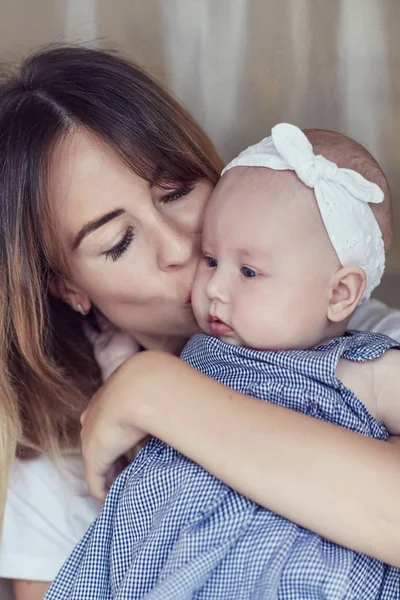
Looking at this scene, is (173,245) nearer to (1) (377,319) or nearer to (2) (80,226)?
(2) (80,226)

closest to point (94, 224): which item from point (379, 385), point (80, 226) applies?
point (80, 226)

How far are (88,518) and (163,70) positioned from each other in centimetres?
87

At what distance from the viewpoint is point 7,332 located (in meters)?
1.57

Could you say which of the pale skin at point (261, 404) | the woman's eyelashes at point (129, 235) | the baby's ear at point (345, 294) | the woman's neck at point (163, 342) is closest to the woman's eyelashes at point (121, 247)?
the woman's eyelashes at point (129, 235)

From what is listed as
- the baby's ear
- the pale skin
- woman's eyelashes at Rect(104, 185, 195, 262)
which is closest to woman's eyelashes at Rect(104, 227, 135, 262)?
woman's eyelashes at Rect(104, 185, 195, 262)

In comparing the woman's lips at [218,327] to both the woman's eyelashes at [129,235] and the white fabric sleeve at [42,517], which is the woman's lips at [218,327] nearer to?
the woman's eyelashes at [129,235]

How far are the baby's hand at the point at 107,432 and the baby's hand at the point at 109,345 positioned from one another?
0.30m

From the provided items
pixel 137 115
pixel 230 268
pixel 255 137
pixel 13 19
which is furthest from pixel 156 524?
pixel 13 19

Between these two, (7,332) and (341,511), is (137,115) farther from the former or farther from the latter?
(341,511)

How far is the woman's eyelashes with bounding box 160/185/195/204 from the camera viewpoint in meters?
1.42

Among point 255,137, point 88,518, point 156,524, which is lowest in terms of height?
point 88,518

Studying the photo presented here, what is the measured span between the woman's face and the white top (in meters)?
0.33

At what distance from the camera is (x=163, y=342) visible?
63.6 inches

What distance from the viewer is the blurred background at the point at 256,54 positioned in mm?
1721
